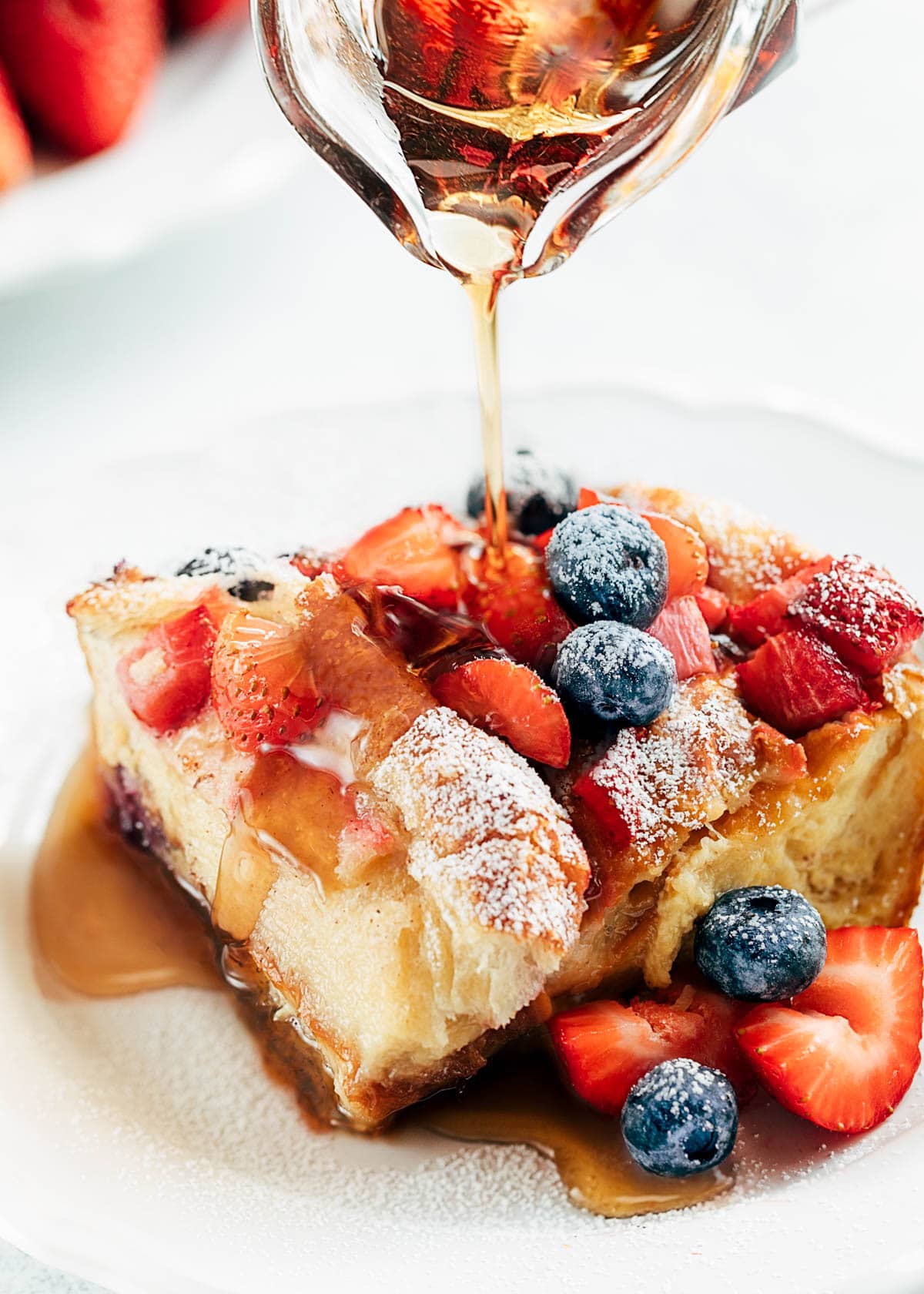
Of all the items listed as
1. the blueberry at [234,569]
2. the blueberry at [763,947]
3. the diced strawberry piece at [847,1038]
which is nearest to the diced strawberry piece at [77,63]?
the blueberry at [234,569]

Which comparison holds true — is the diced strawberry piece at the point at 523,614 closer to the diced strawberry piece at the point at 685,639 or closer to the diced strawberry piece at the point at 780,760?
the diced strawberry piece at the point at 685,639

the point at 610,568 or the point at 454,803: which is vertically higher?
the point at 610,568

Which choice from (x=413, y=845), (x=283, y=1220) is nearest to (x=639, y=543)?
(x=413, y=845)

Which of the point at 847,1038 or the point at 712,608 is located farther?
the point at 712,608

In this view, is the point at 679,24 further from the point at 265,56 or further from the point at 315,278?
the point at 315,278

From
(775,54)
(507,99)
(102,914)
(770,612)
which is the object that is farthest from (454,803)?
(775,54)

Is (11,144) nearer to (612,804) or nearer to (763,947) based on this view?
(612,804)
